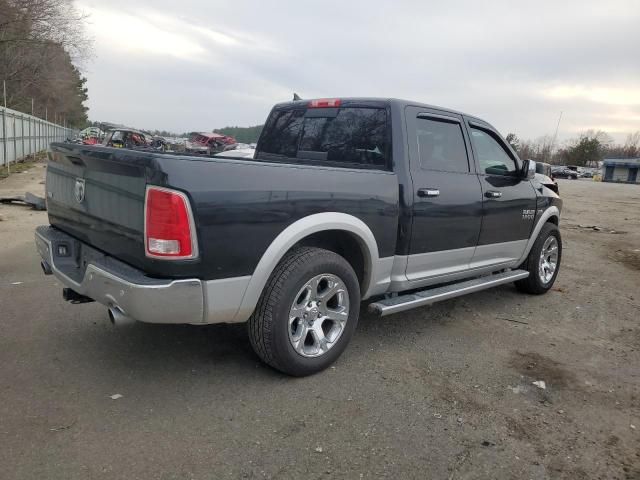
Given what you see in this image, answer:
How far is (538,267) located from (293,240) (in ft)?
11.9

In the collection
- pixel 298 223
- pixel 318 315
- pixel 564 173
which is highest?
pixel 564 173

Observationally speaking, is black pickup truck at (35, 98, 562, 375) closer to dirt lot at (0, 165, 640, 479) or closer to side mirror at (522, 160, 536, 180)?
side mirror at (522, 160, 536, 180)

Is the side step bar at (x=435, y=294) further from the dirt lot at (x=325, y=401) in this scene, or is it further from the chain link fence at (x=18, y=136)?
the chain link fence at (x=18, y=136)

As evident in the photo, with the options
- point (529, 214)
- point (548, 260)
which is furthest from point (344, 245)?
point (548, 260)

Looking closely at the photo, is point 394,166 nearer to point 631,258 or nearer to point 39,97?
point 631,258

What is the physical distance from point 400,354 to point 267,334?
1278 millimetres

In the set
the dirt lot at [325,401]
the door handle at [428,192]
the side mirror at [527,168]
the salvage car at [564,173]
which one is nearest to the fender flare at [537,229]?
the side mirror at [527,168]

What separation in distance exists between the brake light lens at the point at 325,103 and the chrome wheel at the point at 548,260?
303cm

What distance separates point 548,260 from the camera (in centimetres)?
593

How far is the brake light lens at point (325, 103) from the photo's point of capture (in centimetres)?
435

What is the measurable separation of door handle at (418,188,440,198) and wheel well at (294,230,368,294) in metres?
0.68

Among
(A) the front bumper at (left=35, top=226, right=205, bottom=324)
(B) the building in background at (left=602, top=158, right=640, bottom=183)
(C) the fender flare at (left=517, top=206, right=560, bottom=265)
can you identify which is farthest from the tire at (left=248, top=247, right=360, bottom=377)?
(B) the building in background at (left=602, top=158, right=640, bottom=183)

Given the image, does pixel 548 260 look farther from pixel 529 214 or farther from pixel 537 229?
pixel 529 214

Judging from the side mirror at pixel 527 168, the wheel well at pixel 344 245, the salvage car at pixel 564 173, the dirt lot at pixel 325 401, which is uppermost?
the salvage car at pixel 564 173
